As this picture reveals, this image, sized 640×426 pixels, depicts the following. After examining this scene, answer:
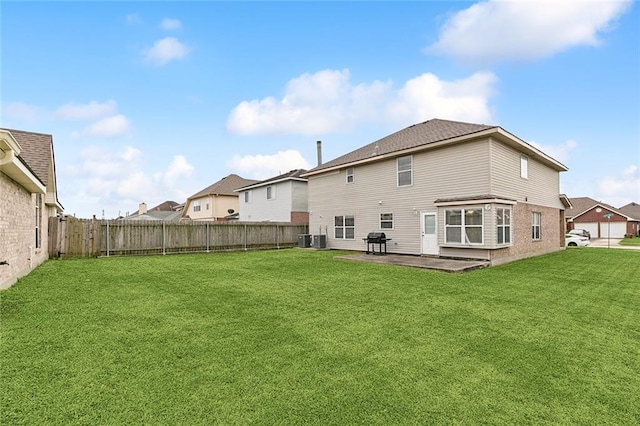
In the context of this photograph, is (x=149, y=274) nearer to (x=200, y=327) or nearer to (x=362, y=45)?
(x=200, y=327)

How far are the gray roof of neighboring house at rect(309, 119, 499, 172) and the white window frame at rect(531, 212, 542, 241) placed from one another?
611 cm

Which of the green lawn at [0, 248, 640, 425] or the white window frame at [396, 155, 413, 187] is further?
the white window frame at [396, 155, 413, 187]

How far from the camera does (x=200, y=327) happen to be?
4.86 meters

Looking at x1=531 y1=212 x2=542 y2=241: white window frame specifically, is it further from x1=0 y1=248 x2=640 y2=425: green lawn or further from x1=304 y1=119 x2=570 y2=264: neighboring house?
x1=0 y1=248 x2=640 y2=425: green lawn

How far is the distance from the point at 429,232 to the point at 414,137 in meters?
5.25

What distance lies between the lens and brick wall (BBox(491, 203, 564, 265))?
13.2m

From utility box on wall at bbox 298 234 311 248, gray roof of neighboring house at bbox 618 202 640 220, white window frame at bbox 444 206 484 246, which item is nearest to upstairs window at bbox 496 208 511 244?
white window frame at bbox 444 206 484 246

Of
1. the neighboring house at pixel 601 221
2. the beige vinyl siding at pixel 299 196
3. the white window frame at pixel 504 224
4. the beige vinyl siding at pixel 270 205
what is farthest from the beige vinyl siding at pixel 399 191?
the neighboring house at pixel 601 221

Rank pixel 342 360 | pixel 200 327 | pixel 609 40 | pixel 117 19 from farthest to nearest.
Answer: pixel 609 40 → pixel 117 19 → pixel 200 327 → pixel 342 360

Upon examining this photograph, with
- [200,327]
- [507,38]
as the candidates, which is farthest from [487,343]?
[507,38]

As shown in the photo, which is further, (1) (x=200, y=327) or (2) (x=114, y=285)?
(2) (x=114, y=285)

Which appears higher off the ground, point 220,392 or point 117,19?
point 117,19

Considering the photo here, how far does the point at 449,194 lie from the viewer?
13508 mm

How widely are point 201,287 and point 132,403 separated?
5219 millimetres
